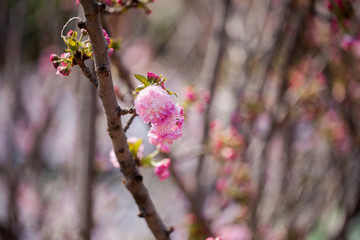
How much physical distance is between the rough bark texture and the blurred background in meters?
0.40

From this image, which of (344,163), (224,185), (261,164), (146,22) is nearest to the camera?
(224,185)

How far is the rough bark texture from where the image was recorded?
60 centimetres

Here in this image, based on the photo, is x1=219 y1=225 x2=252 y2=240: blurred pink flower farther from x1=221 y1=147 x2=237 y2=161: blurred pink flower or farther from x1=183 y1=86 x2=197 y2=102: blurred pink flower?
x1=183 y1=86 x2=197 y2=102: blurred pink flower

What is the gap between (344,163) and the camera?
2.19m

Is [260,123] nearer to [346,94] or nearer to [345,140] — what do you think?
[346,94]

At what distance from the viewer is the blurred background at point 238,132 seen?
4.84ft

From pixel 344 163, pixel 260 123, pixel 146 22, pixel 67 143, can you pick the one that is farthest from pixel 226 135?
pixel 67 143

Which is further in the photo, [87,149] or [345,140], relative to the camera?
[345,140]

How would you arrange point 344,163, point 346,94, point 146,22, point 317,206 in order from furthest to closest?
1. point 146,22
2. point 317,206
3. point 344,163
4. point 346,94

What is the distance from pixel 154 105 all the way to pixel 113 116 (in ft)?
0.37

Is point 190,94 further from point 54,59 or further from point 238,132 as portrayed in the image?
point 54,59

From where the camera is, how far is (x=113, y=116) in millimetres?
653

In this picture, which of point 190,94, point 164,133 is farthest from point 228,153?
point 164,133

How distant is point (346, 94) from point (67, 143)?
8.25 ft
